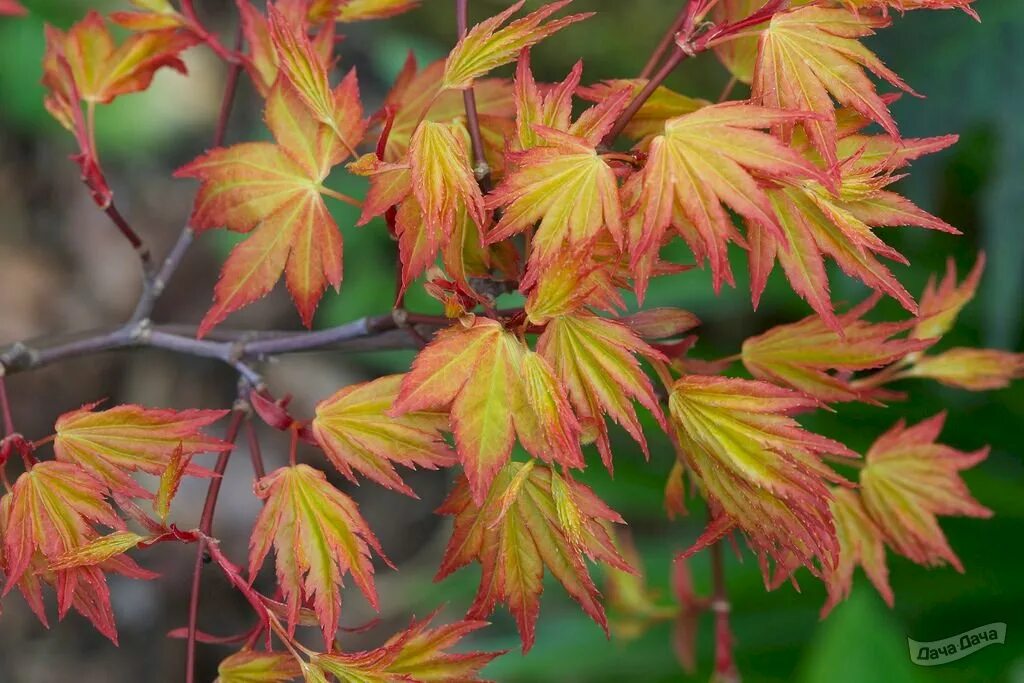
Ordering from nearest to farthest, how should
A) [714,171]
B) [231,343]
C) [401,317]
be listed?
[714,171], [401,317], [231,343]

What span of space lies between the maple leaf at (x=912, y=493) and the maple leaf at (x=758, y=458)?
0.55 ft

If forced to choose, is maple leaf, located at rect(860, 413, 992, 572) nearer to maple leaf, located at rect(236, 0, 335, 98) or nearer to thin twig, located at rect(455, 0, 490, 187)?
thin twig, located at rect(455, 0, 490, 187)

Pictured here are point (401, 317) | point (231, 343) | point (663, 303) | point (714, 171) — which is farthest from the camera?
point (663, 303)

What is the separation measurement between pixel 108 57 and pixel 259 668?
1.54 ft

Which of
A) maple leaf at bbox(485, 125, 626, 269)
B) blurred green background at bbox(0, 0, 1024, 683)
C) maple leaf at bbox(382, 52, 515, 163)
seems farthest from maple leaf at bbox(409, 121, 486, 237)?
blurred green background at bbox(0, 0, 1024, 683)

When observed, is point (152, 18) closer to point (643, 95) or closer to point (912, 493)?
point (643, 95)

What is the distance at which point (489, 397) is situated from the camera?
0.48 metres

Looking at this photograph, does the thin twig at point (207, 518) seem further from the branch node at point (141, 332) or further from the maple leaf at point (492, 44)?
the maple leaf at point (492, 44)

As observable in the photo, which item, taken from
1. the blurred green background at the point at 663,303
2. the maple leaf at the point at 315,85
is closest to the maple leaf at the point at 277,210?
the maple leaf at the point at 315,85

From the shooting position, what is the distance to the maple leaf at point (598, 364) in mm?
479

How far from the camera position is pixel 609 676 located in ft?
4.37

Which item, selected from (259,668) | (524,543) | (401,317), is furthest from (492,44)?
(259,668)

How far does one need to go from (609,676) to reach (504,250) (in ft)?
3.13

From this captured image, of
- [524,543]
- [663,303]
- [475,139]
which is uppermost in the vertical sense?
[475,139]
